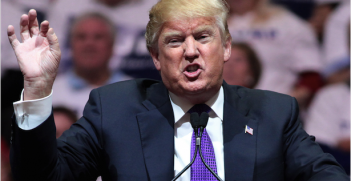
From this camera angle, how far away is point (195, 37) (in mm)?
1726

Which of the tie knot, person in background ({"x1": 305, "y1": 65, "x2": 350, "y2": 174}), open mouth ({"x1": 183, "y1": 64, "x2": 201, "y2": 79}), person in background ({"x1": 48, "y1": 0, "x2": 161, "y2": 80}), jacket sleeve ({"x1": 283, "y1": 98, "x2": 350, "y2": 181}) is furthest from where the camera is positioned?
person in background ({"x1": 305, "y1": 65, "x2": 350, "y2": 174})

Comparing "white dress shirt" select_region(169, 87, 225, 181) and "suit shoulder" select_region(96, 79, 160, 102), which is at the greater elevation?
"suit shoulder" select_region(96, 79, 160, 102)

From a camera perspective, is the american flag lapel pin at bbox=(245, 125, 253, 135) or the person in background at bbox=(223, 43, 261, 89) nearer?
the american flag lapel pin at bbox=(245, 125, 253, 135)

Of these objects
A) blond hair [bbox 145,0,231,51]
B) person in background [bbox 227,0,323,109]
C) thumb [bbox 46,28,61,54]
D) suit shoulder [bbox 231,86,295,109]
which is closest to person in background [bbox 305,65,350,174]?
person in background [bbox 227,0,323,109]

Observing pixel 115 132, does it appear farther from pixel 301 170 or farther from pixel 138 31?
pixel 138 31

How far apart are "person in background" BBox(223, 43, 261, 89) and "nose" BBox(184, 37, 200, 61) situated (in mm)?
1380

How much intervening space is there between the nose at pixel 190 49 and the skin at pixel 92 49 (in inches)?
53.5

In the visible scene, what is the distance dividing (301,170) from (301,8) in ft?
5.95

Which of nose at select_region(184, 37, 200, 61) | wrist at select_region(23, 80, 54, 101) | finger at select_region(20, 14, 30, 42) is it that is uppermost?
finger at select_region(20, 14, 30, 42)

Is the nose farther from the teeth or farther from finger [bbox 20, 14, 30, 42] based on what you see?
finger [bbox 20, 14, 30, 42]

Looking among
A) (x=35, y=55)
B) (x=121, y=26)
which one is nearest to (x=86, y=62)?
(x=121, y=26)

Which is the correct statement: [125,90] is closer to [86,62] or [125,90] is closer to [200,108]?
[200,108]

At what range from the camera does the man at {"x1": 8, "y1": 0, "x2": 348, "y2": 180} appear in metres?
1.64

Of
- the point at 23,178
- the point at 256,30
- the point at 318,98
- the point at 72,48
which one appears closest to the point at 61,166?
the point at 23,178
